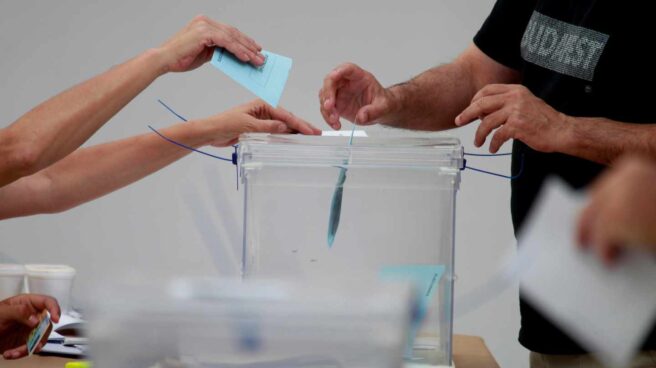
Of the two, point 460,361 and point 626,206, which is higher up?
point 626,206

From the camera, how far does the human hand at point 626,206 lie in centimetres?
57

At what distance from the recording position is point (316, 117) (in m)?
3.02

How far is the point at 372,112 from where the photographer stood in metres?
1.47

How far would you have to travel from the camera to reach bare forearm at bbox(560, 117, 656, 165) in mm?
1279

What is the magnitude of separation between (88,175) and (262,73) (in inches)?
28.7

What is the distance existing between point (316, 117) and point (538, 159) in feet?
5.25

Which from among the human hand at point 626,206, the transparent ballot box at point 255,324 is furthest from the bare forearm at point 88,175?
the human hand at point 626,206

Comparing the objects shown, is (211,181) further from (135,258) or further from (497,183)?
(497,183)

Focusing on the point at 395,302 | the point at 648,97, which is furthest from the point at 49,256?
the point at 395,302

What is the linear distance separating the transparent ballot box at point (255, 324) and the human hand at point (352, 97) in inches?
30.8

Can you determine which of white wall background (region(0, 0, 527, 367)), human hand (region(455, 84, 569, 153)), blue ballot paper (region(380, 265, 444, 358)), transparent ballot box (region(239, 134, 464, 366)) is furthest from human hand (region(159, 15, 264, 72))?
white wall background (region(0, 0, 527, 367))

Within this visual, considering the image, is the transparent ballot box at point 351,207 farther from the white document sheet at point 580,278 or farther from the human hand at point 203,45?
the white document sheet at point 580,278

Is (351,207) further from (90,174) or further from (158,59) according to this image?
(90,174)

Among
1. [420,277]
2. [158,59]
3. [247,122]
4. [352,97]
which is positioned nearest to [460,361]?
[420,277]
